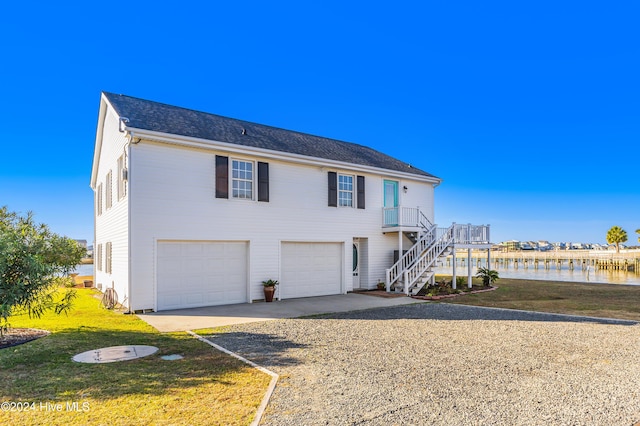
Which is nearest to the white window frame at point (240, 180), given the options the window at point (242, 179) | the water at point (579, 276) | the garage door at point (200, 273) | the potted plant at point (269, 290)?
the window at point (242, 179)

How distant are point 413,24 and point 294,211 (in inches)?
611

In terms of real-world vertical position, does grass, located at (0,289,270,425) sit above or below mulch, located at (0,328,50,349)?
above

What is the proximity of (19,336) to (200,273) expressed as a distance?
5006mm

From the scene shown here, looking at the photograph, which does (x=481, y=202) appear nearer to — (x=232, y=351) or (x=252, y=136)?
(x=252, y=136)

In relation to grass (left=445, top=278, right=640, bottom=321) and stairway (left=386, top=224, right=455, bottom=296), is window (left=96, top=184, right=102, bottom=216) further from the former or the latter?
grass (left=445, top=278, right=640, bottom=321)

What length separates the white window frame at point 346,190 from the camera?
15.7 metres

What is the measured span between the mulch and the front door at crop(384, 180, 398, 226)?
Result: 12.7 m

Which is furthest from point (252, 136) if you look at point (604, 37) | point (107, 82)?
point (604, 37)

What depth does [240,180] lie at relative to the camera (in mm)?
13047

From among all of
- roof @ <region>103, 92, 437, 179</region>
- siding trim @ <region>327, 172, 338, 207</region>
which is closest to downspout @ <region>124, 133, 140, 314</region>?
roof @ <region>103, 92, 437, 179</region>

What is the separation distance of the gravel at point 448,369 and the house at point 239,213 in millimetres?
3945

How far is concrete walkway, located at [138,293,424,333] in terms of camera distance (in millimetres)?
9508

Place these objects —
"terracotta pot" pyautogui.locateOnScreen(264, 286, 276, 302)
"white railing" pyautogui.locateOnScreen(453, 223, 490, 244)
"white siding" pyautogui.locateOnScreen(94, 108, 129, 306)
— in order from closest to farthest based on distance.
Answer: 1. "white siding" pyautogui.locateOnScreen(94, 108, 129, 306)
2. "terracotta pot" pyautogui.locateOnScreen(264, 286, 276, 302)
3. "white railing" pyautogui.locateOnScreen(453, 223, 490, 244)

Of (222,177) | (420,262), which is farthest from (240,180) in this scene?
(420,262)
